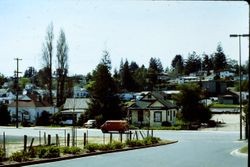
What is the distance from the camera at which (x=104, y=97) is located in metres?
74.9

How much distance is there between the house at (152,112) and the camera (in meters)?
74.5

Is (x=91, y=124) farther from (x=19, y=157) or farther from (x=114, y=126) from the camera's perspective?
(x=19, y=157)

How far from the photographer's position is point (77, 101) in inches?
3674

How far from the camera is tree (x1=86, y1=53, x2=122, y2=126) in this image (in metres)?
74.1

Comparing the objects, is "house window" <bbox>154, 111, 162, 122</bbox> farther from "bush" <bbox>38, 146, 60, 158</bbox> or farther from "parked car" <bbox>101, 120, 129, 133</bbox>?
"bush" <bbox>38, 146, 60, 158</bbox>

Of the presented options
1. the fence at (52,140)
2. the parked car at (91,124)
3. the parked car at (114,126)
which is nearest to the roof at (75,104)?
the parked car at (91,124)

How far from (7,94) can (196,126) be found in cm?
7903

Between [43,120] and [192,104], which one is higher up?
[192,104]

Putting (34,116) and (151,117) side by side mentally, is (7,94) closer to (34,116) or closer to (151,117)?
(34,116)

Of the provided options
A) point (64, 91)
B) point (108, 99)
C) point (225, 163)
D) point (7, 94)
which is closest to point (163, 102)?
point (108, 99)

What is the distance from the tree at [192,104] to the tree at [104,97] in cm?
999

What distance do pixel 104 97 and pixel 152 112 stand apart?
24.7 feet

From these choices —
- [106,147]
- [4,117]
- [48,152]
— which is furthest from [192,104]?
[48,152]

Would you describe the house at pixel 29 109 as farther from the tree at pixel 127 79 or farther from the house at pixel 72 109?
the tree at pixel 127 79
